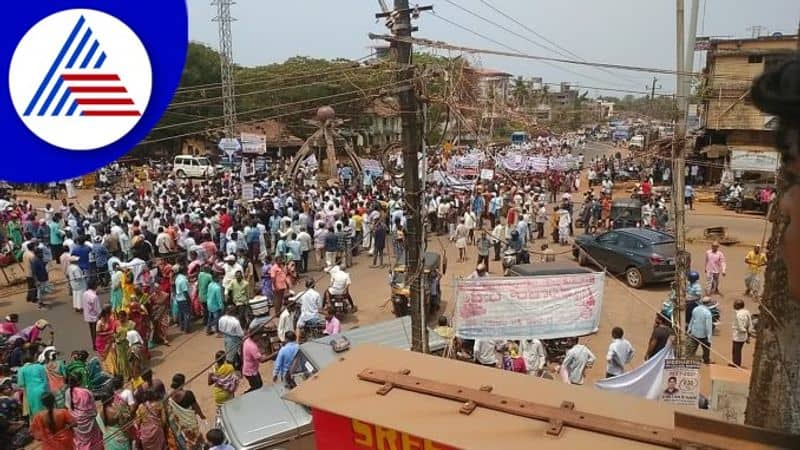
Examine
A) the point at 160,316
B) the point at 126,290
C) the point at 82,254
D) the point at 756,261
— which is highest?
the point at 82,254

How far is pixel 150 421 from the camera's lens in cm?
674

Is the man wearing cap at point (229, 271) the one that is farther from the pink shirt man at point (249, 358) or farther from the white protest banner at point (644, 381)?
the white protest banner at point (644, 381)

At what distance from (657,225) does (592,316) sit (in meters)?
11.5

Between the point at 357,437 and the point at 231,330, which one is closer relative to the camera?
the point at 357,437

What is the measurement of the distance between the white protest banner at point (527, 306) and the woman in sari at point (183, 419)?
12.6 feet

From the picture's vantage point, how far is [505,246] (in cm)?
1605

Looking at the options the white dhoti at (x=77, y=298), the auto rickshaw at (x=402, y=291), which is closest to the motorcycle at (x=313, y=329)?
the auto rickshaw at (x=402, y=291)

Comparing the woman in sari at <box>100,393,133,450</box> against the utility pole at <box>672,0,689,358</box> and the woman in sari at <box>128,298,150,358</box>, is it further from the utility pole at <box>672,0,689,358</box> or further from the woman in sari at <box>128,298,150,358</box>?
the utility pole at <box>672,0,689,358</box>

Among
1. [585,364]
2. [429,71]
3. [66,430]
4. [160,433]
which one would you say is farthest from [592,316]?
[66,430]

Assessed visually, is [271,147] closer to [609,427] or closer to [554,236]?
[554,236]

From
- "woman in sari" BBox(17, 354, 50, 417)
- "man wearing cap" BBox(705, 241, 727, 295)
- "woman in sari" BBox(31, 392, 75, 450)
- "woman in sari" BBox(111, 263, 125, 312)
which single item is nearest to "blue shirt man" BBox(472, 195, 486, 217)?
"man wearing cap" BBox(705, 241, 727, 295)

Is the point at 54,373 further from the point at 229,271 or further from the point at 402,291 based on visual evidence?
the point at 402,291

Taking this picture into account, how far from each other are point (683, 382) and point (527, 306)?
2450 millimetres

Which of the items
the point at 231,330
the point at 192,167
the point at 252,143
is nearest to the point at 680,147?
the point at 231,330
